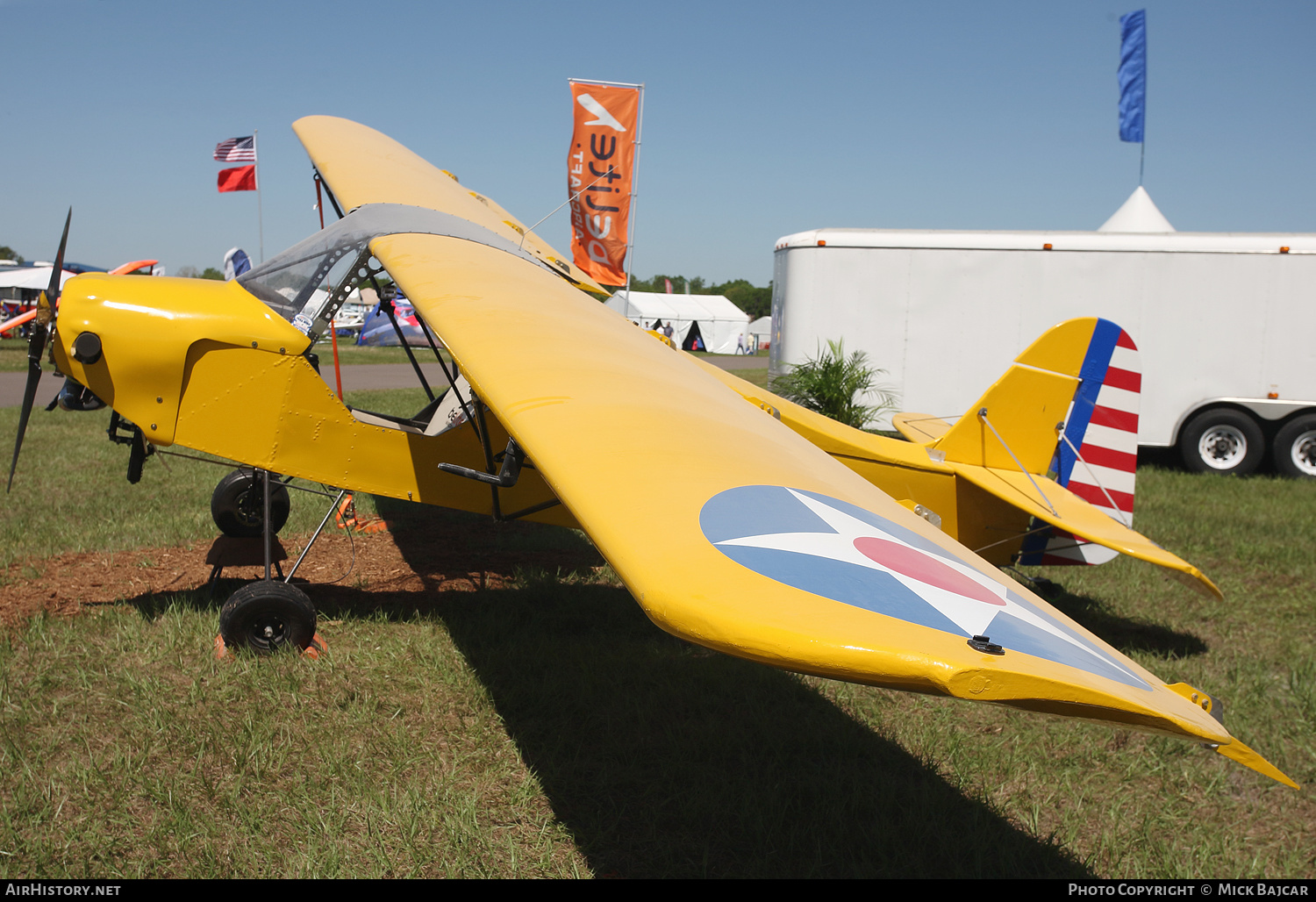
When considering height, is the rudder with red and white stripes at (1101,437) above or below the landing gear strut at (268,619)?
above

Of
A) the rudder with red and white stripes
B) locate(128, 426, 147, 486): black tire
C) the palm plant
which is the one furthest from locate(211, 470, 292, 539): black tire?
the palm plant

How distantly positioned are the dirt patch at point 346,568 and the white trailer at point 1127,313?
6709mm

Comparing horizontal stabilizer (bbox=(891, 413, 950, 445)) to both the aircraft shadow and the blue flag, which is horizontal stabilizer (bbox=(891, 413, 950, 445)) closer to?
the aircraft shadow

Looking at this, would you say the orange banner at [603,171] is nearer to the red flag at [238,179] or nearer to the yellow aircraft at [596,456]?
the red flag at [238,179]

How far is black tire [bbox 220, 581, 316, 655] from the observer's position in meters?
4.36

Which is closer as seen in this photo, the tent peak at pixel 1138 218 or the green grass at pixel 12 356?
the tent peak at pixel 1138 218

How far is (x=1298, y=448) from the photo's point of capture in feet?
36.5

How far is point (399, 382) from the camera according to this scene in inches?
819

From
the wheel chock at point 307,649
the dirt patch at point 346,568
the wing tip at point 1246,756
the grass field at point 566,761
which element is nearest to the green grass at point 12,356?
the dirt patch at point 346,568

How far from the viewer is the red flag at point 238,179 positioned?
14.9m

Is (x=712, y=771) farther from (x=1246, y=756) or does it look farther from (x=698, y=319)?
(x=698, y=319)
